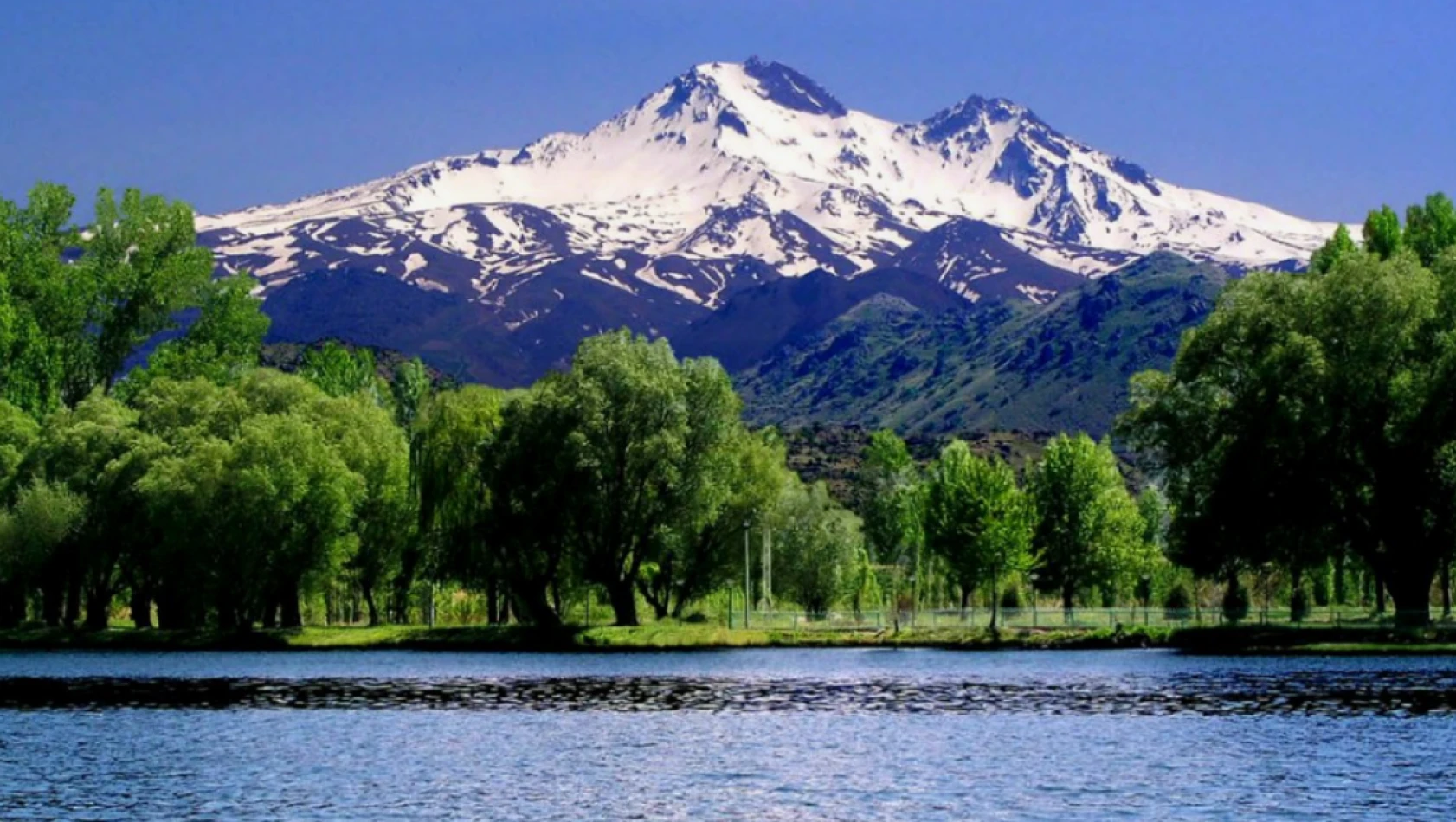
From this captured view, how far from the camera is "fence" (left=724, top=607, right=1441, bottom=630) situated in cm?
10219

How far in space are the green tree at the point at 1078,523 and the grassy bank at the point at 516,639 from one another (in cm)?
2304

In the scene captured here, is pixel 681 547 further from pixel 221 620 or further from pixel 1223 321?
pixel 1223 321

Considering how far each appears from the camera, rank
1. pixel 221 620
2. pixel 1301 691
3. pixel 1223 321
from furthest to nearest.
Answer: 1. pixel 221 620
2. pixel 1223 321
3. pixel 1301 691

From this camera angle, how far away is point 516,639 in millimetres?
106312

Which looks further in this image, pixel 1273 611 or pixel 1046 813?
pixel 1273 611

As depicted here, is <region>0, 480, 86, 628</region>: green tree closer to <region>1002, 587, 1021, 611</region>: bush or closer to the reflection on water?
the reflection on water

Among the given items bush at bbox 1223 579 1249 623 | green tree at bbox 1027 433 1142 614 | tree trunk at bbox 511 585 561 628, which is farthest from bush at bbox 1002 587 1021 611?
tree trunk at bbox 511 585 561 628

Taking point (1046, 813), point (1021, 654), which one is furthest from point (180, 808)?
point (1021, 654)

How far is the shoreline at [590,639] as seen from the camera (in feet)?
319

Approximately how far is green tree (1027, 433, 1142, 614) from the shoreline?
22864mm

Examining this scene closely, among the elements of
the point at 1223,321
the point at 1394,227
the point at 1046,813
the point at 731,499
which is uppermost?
the point at 1394,227

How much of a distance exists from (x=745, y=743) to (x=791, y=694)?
17021 millimetres

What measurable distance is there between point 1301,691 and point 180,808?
40557mm

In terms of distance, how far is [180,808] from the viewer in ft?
119
